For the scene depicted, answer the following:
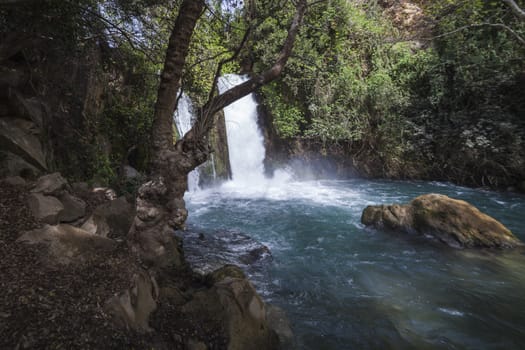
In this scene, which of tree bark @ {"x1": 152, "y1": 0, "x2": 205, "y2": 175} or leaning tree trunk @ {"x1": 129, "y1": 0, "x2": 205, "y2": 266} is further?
leaning tree trunk @ {"x1": 129, "y1": 0, "x2": 205, "y2": 266}

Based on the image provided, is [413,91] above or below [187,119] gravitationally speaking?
above

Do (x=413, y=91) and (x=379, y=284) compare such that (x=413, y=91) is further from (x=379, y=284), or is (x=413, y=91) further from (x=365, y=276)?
(x=379, y=284)

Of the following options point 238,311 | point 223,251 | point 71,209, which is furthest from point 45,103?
point 238,311

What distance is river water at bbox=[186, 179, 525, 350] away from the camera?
3014 mm

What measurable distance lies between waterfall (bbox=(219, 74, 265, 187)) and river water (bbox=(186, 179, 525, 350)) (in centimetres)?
455

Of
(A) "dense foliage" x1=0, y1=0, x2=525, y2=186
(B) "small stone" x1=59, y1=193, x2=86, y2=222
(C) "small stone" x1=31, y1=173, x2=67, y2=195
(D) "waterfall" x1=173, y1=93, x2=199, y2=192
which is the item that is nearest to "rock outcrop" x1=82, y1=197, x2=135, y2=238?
(B) "small stone" x1=59, y1=193, x2=86, y2=222

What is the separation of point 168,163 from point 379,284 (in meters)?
3.35

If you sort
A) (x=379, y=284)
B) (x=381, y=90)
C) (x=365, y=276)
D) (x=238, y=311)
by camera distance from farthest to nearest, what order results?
(x=381, y=90)
(x=365, y=276)
(x=379, y=284)
(x=238, y=311)

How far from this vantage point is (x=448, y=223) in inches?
209

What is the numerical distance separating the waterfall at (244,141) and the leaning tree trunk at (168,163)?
8648 mm

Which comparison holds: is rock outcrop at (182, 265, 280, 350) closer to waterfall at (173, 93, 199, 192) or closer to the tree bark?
the tree bark

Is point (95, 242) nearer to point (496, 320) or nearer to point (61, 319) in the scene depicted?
point (61, 319)

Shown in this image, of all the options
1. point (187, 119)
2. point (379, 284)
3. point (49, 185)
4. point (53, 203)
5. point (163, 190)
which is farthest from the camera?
point (187, 119)

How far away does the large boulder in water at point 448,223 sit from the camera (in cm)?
501
